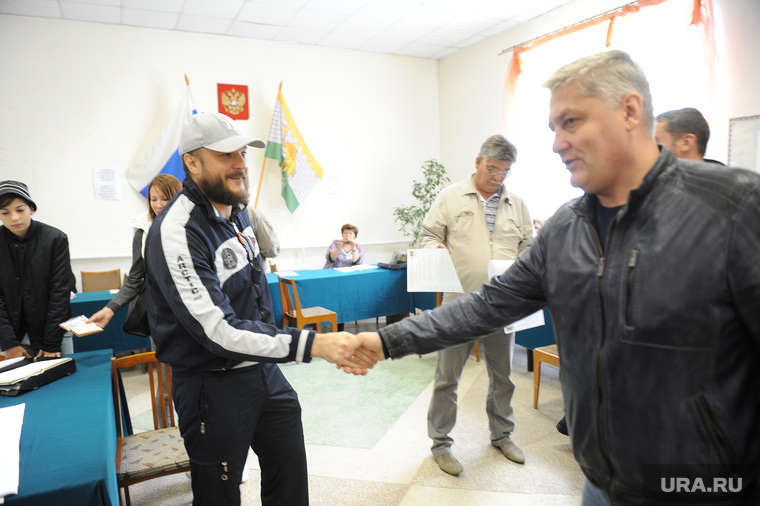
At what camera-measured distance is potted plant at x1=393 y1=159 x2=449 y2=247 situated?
6270 millimetres

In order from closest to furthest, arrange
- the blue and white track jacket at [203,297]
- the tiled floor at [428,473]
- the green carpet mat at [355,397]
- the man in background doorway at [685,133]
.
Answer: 1. the blue and white track jacket at [203,297]
2. the man in background doorway at [685,133]
3. the tiled floor at [428,473]
4. the green carpet mat at [355,397]

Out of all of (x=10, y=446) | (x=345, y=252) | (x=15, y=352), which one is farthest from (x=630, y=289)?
(x=345, y=252)

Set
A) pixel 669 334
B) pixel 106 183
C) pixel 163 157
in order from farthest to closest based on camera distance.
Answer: pixel 163 157 < pixel 106 183 < pixel 669 334

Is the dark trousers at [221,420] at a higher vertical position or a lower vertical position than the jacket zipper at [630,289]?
lower

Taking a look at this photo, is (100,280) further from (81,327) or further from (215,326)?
(215,326)

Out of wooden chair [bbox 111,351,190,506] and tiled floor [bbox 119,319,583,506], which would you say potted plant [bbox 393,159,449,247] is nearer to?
tiled floor [bbox 119,319,583,506]

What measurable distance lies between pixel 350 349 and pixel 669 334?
976 mm

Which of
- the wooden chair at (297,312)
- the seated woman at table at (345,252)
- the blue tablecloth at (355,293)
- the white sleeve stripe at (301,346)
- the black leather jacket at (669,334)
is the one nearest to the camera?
the black leather jacket at (669,334)

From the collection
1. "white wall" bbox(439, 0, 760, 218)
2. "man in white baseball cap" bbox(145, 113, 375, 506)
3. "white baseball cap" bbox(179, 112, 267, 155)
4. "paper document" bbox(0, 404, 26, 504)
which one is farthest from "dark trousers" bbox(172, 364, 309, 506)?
"white wall" bbox(439, 0, 760, 218)

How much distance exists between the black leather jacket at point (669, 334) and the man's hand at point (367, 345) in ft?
2.05

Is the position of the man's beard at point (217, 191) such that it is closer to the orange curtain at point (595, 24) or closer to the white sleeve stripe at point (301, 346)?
the white sleeve stripe at point (301, 346)

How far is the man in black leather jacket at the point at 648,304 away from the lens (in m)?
0.82

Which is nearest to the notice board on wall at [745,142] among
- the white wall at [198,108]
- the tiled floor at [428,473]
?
the tiled floor at [428,473]

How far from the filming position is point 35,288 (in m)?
2.53
